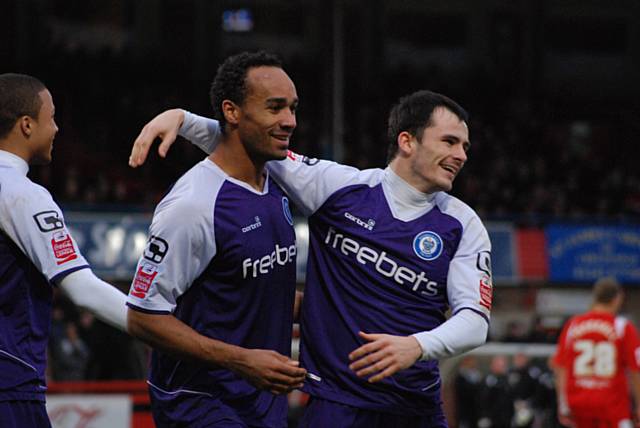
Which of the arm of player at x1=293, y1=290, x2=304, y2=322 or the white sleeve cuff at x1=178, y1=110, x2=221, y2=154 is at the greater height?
the white sleeve cuff at x1=178, y1=110, x2=221, y2=154

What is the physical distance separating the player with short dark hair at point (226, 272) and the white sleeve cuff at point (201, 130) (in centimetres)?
18

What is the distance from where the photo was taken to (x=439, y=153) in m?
4.75

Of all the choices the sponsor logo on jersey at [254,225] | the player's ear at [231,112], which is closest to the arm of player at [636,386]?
the sponsor logo on jersey at [254,225]

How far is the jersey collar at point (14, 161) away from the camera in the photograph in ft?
14.2

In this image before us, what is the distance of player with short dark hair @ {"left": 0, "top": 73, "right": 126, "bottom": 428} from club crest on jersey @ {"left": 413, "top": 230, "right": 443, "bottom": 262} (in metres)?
1.16

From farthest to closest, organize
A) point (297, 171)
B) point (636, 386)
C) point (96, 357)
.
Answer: point (96, 357), point (636, 386), point (297, 171)

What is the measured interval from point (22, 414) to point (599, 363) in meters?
6.64

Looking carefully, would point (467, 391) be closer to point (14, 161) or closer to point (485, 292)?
point (485, 292)


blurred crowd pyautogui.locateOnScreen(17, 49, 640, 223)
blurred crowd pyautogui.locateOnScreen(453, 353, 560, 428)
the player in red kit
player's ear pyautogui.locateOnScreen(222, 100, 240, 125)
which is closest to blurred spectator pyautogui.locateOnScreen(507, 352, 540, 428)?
blurred crowd pyautogui.locateOnScreen(453, 353, 560, 428)

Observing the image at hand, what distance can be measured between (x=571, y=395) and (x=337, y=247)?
593 cm

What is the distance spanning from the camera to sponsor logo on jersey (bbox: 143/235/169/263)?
13.6 ft

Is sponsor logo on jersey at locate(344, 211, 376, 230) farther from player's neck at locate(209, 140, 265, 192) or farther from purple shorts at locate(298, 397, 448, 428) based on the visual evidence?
purple shorts at locate(298, 397, 448, 428)

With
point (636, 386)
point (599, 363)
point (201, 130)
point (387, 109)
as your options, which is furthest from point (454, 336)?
point (387, 109)

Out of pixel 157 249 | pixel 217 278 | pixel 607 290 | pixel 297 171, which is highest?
pixel 297 171
